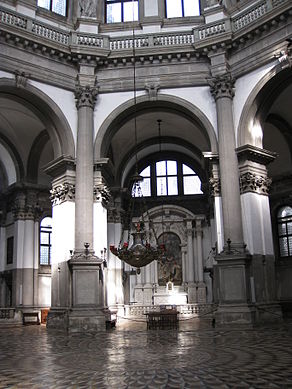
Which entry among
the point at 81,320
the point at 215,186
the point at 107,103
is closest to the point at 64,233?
the point at 81,320

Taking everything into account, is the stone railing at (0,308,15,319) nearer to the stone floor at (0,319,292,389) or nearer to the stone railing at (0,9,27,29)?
the stone floor at (0,319,292,389)

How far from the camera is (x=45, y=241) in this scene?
22.7m

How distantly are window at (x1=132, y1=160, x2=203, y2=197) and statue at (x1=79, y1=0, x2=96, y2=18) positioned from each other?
10.1 metres

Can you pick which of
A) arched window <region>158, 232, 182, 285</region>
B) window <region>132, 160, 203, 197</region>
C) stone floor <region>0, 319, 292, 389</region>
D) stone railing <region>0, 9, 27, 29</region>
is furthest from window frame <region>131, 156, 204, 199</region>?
stone floor <region>0, 319, 292, 389</region>

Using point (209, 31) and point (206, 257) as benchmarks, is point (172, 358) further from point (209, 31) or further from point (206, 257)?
point (206, 257)

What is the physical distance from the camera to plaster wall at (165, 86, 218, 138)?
17328 mm

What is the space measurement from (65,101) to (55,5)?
4473 mm

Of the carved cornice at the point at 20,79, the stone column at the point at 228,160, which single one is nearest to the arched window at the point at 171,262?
the stone column at the point at 228,160

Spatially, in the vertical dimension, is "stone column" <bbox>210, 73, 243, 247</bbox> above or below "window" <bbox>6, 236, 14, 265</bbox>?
above

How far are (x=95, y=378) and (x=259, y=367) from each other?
2.53m

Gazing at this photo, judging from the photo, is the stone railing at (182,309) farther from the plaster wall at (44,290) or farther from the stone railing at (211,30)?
the stone railing at (211,30)

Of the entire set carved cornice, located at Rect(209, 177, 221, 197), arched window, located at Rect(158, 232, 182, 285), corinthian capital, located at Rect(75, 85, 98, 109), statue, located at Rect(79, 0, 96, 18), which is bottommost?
arched window, located at Rect(158, 232, 182, 285)

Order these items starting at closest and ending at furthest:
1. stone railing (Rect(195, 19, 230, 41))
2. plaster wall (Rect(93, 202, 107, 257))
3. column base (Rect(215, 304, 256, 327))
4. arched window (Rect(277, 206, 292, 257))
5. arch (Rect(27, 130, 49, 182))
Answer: column base (Rect(215, 304, 256, 327)) < plaster wall (Rect(93, 202, 107, 257)) < stone railing (Rect(195, 19, 230, 41)) < arched window (Rect(277, 206, 292, 257)) < arch (Rect(27, 130, 49, 182))

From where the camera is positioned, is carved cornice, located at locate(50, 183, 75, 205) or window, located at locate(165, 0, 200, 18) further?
window, located at locate(165, 0, 200, 18)
